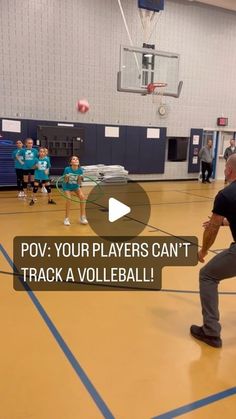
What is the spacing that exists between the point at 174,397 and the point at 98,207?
260 inches

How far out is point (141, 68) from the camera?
988 centimetres

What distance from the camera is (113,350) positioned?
288cm

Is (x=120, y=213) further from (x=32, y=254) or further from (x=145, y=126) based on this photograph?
(x=145, y=126)

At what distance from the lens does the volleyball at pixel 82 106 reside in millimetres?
11922

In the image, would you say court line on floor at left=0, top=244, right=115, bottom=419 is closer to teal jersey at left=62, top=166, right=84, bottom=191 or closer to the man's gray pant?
the man's gray pant

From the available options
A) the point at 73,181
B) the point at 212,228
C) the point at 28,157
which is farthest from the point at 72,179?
the point at 212,228

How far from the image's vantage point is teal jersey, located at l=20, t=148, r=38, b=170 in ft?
31.0

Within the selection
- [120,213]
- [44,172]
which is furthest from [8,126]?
[120,213]

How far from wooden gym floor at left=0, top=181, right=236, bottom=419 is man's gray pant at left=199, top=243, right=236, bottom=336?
0.21 metres

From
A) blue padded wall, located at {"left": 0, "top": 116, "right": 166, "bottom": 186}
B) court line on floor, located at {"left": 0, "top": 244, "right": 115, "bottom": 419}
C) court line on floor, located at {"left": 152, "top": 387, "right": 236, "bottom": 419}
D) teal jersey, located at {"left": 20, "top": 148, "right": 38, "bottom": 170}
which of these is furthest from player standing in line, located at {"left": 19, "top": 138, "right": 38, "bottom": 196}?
court line on floor, located at {"left": 152, "top": 387, "right": 236, "bottom": 419}

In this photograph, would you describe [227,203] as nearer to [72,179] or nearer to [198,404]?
[198,404]

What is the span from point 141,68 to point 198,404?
9.27 m

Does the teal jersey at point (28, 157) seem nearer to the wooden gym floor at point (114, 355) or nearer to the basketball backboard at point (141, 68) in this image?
the basketball backboard at point (141, 68)

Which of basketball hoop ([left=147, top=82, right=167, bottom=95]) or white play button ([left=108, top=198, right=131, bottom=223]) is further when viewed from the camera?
basketball hoop ([left=147, top=82, right=167, bottom=95])
